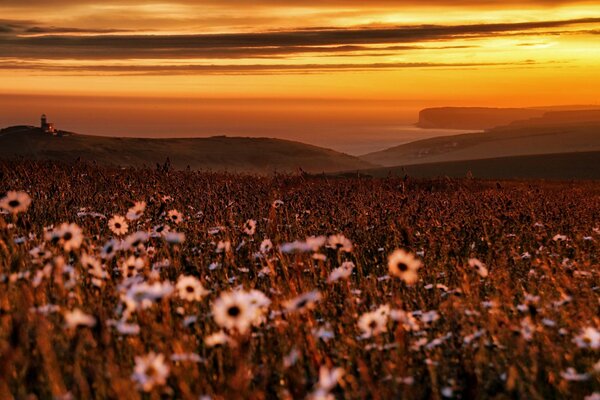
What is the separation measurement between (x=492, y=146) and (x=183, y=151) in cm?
5067

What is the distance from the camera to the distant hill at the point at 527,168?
4491 centimetres

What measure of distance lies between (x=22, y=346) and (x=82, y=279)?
195 cm

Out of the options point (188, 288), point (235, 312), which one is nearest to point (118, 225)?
point (188, 288)

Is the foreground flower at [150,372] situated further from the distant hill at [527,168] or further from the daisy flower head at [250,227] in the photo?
the distant hill at [527,168]

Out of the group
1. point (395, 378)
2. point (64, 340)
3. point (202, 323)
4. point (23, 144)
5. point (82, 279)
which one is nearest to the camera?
point (395, 378)

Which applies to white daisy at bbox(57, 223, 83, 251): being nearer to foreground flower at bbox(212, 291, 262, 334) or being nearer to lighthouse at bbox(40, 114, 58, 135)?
foreground flower at bbox(212, 291, 262, 334)

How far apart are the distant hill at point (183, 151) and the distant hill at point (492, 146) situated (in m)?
13.5

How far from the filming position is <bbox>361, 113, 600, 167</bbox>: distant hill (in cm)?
9994

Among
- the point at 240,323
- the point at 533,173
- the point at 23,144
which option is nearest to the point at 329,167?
the point at 23,144

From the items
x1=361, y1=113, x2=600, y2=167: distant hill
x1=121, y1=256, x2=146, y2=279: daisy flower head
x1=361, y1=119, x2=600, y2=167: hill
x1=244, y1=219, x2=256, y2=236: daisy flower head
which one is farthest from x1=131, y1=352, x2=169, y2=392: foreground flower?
x1=361, y1=113, x2=600, y2=167: distant hill

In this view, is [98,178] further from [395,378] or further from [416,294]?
[395,378]

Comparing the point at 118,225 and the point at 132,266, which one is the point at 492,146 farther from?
the point at 132,266

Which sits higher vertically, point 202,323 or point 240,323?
point 240,323

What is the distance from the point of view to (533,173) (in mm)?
47312
